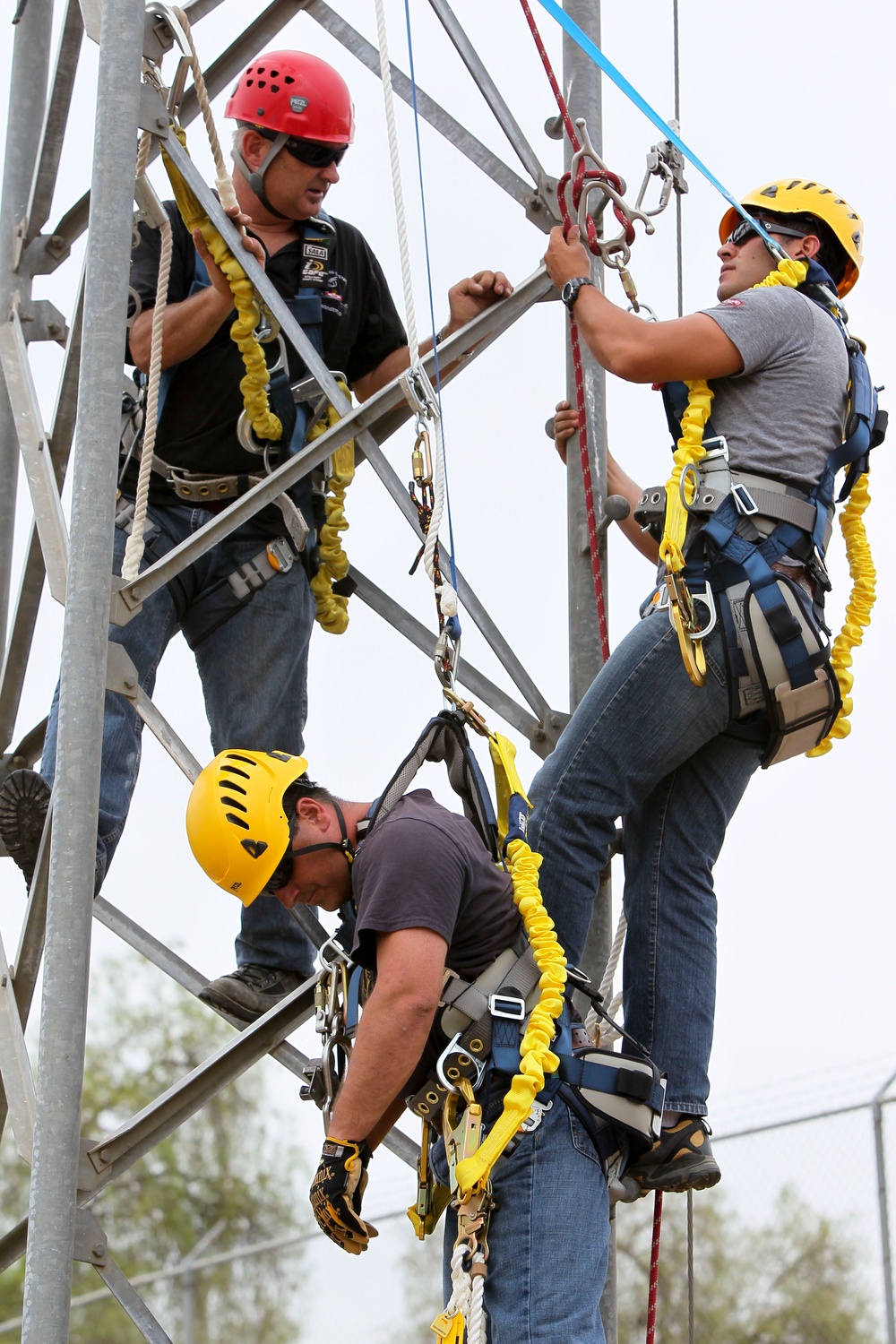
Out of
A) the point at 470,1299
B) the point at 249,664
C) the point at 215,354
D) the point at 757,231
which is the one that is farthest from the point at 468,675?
the point at 470,1299

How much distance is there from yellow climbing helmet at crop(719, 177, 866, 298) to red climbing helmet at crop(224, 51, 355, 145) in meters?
1.23

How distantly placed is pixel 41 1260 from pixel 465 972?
112 centimetres

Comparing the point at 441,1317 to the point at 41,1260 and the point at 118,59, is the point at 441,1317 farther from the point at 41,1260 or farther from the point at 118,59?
the point at 118,59

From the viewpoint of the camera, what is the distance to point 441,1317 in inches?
136

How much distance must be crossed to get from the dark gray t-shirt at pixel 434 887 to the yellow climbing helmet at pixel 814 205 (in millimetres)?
1727

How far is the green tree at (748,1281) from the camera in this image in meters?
10.1

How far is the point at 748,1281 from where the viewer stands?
12328 mm

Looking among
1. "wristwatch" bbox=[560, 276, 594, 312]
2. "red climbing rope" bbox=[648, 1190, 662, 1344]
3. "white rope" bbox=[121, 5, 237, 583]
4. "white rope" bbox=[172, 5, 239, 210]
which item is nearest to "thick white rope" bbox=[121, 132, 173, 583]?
"white rope" bbox=[121, 5, 237, 583]

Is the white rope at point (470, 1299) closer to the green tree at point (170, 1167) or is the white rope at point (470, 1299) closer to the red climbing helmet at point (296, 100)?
the red climbing helmet at point (296, 100)

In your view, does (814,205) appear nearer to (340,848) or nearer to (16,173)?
(340,848)

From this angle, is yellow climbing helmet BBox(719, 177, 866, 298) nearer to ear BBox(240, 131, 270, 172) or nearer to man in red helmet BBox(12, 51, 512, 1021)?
man in red helmet BBox(12, 51, 512, 1021)

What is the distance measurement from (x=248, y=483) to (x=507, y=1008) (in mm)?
1877

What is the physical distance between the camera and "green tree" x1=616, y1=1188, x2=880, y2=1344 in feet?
33.3

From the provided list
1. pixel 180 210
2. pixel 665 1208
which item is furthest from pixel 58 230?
pixel 665 1208
